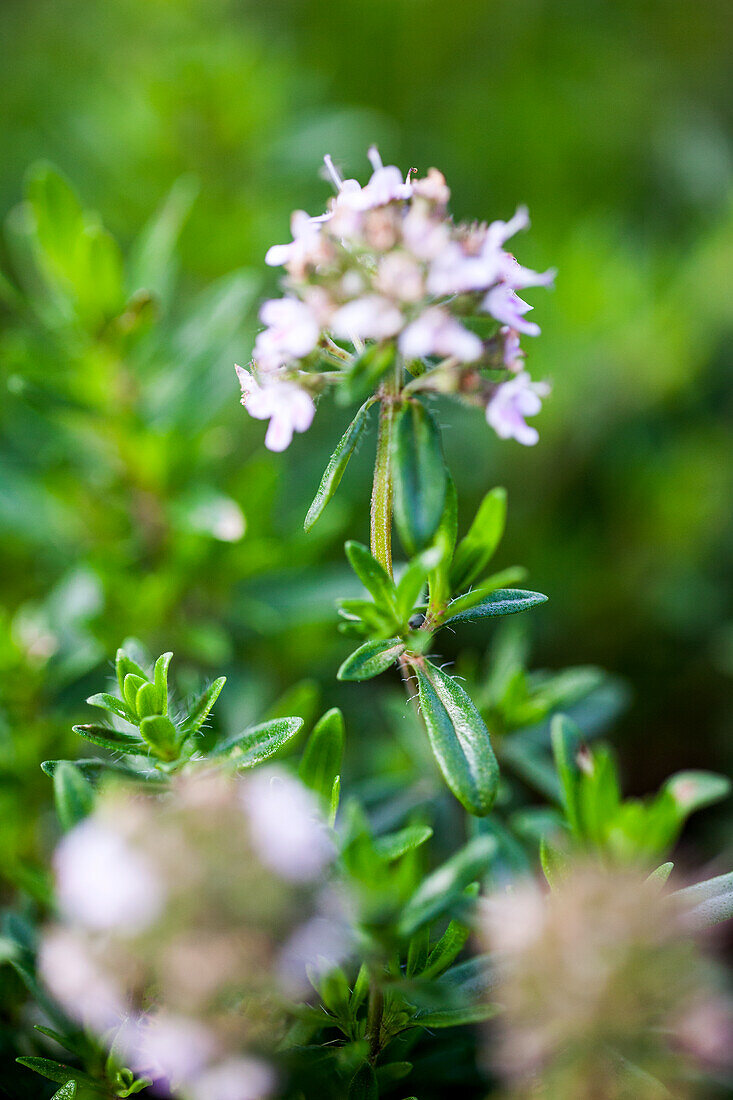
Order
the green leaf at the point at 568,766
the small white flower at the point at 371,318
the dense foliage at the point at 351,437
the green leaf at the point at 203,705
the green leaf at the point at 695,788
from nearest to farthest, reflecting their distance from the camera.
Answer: the small white flower at the point at 371,318 < the green leaf at the point at 203,705 < the green leaf at the point at 568,766 < the green leaf at the point at 695,788 < the dense foliage at the point at 351,437

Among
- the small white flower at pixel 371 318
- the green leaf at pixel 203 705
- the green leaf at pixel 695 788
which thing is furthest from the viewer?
the green leaf at pixel 695 788

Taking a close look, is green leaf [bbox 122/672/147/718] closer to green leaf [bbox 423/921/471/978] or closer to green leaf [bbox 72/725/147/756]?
green leaf [bbox 72/725/147/756]

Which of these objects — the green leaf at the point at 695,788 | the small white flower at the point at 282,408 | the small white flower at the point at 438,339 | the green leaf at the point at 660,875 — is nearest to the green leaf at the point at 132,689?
the small white flower at the point at 282,408

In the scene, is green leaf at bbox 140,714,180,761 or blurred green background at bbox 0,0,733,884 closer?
green leaf at bbox 140,714,180,761

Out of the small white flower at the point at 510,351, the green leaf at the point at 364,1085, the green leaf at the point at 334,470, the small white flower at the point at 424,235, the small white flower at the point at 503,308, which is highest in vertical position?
the small white flower at the point at 424,235

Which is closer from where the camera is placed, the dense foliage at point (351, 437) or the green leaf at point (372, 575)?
the green leaf at point (372, 575)

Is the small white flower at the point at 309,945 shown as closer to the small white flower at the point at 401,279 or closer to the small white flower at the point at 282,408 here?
the small white flower at the point at 282,408

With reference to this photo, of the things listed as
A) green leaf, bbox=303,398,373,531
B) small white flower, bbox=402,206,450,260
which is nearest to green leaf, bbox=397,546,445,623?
green leaf, bbox=303,398,373,531

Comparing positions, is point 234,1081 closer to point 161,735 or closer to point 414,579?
point 161,735
